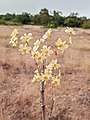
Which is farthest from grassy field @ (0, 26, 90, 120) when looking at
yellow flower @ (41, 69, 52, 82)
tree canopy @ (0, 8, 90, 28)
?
tree canopy @ (0, 8, 90, 28)

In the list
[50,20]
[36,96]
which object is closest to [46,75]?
[36,96]

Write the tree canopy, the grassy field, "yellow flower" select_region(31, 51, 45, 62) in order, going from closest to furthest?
"yellow flower" select_region(31, 51, 45, 62), the grassy field, the tree canopy

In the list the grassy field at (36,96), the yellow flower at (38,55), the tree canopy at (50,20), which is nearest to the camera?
the yellow flower at (38,55)

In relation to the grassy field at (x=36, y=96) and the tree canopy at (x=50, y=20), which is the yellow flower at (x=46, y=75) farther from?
the tree canopy at (x=50, y=20)

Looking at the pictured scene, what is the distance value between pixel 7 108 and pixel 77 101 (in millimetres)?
1142

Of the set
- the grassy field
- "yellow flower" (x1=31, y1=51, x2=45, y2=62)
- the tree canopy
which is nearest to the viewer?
"yellow flower" (x1=31, y1=51, x2=45, y2=62)

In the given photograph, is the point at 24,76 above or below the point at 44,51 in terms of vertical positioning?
below

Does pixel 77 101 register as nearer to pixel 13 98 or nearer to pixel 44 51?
pixel 13 98

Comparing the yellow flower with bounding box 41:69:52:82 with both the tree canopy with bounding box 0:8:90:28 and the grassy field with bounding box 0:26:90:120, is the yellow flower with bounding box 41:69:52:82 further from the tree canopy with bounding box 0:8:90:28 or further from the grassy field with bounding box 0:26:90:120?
the tree canopy with bounding box 0:8:90:28

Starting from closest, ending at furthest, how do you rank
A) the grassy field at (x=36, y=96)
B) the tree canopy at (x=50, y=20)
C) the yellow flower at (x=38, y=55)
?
the yellow flower at (x=38, y=55), the grassy field at (x=36, y=96), the tree canopy at (x=50, y=20)

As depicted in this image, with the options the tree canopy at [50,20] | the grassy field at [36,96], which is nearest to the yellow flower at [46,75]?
the grassy field at [36,96]

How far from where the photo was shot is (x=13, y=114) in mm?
4941

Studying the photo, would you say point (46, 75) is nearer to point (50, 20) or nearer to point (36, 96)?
point (36, 96)

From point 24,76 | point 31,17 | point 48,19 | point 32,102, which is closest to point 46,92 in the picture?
point 32,102
